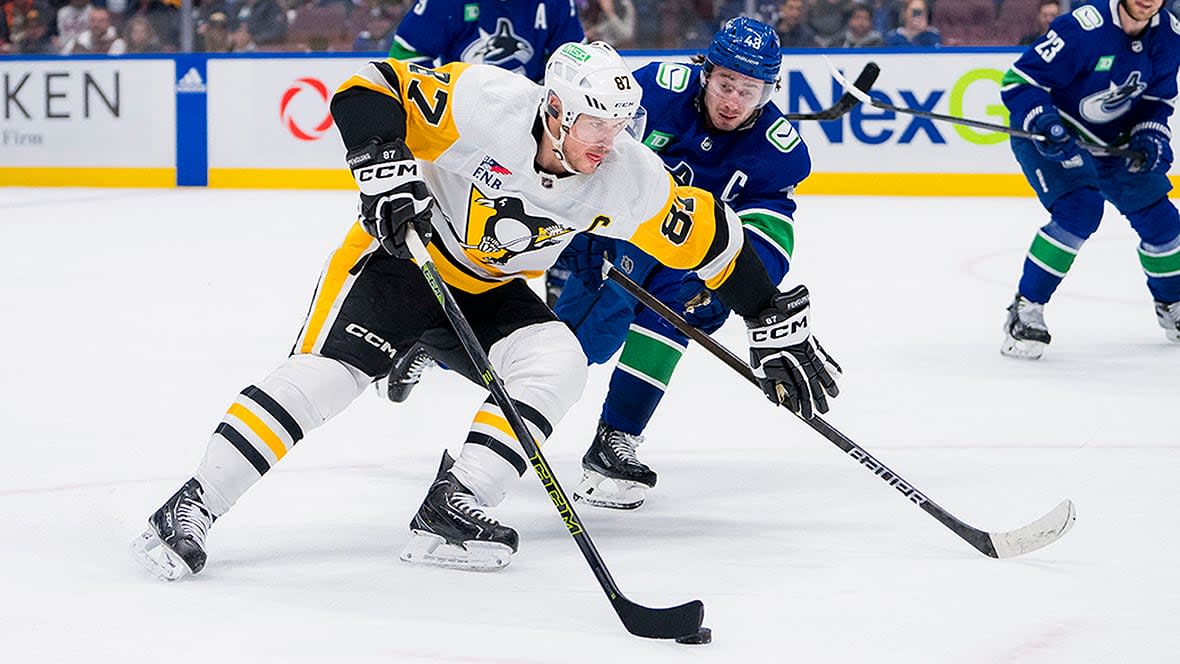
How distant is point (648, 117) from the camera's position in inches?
137

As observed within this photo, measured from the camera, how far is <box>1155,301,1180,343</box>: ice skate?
5.09m

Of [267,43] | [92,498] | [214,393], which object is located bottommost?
[267,43]

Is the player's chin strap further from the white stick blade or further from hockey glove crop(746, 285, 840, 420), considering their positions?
the white stick blade

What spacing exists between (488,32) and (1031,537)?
11.2 feet

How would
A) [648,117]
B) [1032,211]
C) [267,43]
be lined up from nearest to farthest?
1. [648,117]
2. [1032,211]
3. [267,43]

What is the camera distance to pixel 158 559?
2.53 meters

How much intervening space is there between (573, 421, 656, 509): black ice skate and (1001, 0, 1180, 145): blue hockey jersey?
7.62ft

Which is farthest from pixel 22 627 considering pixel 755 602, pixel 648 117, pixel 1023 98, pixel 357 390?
pixel 1023 98

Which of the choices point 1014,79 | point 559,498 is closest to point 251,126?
point 1014,79

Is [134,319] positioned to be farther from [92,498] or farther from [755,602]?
[755,602]

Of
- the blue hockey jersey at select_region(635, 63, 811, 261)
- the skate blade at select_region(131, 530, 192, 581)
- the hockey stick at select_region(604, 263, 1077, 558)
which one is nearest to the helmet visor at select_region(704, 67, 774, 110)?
the blue hockey jersey at select_region(635, 63, 811, 261)

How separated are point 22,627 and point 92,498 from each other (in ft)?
2.67

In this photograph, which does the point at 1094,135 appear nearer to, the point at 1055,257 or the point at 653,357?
the point at 1055,257

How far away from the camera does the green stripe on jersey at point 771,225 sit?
10.9 feet
